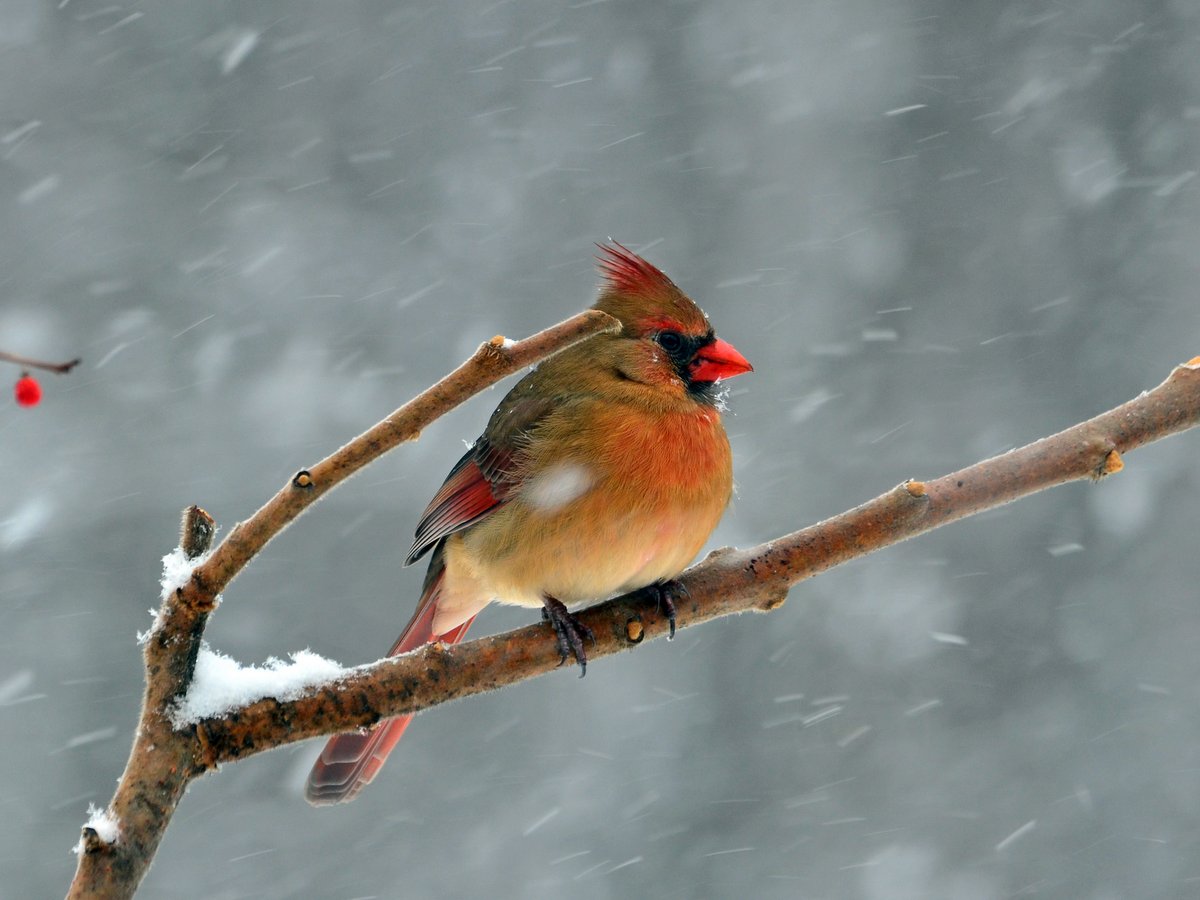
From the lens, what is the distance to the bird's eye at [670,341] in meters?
2.82

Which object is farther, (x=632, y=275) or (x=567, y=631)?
(x=632, y=275)

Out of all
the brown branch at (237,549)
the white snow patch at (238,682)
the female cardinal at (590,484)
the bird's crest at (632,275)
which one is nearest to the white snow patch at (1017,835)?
the female cardinal at (590,484)

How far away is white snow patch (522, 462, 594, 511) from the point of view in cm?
263

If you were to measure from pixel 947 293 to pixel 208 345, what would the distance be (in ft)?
15.8

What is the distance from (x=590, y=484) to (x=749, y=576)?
0.45 m

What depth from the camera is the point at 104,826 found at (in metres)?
1.43

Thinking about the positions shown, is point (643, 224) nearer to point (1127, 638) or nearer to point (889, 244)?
point (889, 244)

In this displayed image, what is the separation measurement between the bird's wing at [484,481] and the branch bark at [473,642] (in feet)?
1.21

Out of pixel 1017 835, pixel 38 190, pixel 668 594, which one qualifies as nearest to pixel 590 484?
pixel 668 594

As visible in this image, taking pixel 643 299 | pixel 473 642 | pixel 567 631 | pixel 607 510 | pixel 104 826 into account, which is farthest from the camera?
pixel 643 299

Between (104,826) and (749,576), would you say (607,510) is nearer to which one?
(749,576)

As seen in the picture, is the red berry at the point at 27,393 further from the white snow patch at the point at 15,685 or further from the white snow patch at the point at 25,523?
the white snow patch at the point at 25,523

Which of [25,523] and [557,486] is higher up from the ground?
[557,486]

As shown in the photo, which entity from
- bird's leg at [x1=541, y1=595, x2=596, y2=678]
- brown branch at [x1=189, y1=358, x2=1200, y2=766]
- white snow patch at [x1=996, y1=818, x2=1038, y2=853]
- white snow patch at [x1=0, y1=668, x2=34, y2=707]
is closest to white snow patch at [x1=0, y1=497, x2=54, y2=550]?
white snow patch at [x1=0, y1=668, x2=34, y2=707]
